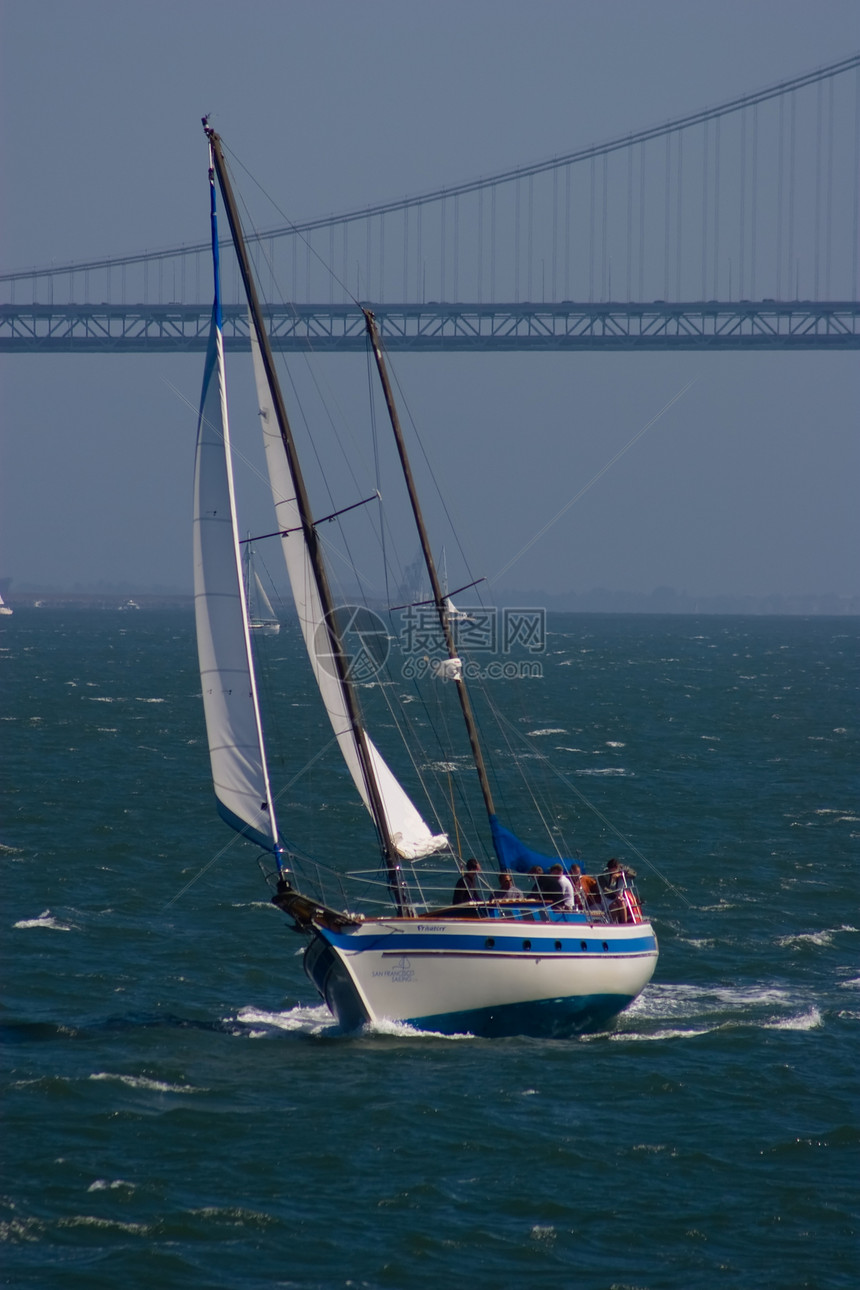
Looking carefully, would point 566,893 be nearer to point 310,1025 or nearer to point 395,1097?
point 310,1025

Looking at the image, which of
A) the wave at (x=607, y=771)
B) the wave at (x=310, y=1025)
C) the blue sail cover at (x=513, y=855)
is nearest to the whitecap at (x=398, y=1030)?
the wave at (x=310, y=1025)

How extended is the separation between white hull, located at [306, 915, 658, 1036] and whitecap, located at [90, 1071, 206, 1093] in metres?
2.17

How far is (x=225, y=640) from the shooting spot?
15.4 metres

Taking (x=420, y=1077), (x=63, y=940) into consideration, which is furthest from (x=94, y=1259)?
(x=63, y=940)

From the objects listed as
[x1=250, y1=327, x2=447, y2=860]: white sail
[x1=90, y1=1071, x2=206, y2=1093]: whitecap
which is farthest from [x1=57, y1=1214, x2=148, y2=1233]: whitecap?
[x1=250, y1=327, x2=447, y2=860]: white sail

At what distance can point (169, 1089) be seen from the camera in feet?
45.4

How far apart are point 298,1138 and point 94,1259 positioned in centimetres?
258

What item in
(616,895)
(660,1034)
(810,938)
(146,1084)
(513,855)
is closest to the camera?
(146,1084)

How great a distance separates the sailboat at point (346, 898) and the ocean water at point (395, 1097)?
0.45 meters

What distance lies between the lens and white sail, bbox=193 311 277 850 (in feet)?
50.3

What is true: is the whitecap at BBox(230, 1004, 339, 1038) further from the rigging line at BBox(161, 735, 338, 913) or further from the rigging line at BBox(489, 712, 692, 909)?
the rigging line at BBox(489, 712, 692, 909)

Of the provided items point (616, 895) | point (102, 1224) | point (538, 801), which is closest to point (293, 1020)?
point (616, 895)

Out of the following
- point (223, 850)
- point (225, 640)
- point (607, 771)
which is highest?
point (225, 640)

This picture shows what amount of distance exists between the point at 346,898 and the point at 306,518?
4.30 m
